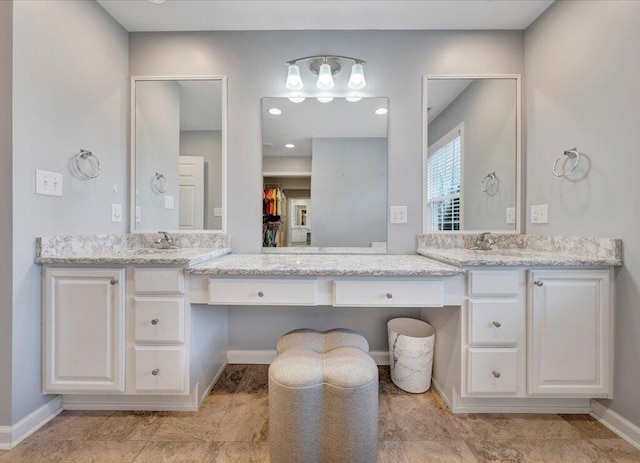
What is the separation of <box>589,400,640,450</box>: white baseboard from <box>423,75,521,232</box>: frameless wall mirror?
3.64 feet

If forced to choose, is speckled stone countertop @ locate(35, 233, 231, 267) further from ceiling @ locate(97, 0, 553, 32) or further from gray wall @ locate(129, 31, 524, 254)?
ceiling @ locate(97, 0, 553, 32)

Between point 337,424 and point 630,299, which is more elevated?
point 630,299

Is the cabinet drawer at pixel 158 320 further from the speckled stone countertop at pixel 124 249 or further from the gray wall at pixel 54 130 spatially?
the gray wall at pixel 54 130

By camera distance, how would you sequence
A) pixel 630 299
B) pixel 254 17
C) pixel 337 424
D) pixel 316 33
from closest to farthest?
1. pixel 337 424
2. pixel 630 299
3. pixel 254 17
4. pixel 316 33

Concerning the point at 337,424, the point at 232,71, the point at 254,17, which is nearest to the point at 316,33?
the point at 254,17

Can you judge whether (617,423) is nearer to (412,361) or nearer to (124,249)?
(412,361)

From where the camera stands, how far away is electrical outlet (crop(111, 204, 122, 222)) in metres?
2.00

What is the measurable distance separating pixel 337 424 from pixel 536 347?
113 centimetres

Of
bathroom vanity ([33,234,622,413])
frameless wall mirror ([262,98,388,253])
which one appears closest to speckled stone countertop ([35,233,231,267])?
bathroom vanity ([33,234,622,413])

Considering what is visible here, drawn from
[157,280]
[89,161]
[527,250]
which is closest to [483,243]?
[527,250]

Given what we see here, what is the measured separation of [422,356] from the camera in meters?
1.81

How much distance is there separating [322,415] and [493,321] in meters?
1.00

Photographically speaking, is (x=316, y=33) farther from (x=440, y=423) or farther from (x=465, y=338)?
(x=440, y=423)

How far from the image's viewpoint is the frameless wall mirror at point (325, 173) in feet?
7.04
